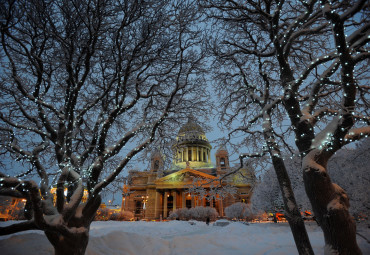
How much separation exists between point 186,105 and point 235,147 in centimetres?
240

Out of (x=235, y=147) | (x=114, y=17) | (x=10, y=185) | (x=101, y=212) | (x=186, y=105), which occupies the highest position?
(x=114, y=17)

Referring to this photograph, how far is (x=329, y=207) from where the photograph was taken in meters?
3.36

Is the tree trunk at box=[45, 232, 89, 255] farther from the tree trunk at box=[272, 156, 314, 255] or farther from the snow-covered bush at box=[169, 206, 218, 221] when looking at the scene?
the snow-covered bush at box=[169, 206, 218, 221]

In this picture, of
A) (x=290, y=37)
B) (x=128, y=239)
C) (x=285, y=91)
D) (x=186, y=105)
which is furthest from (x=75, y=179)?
(x=290, y=37)

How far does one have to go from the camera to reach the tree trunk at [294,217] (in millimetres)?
4094

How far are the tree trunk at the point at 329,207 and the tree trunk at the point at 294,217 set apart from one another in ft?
2.37

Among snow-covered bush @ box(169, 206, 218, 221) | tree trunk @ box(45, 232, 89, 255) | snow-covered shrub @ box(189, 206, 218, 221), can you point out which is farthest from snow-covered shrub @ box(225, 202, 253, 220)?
tree trunk @ box(45, 232, 89, 255)

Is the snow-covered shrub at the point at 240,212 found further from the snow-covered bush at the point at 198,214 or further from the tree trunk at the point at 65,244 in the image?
the tree trunk at the point at 65,244

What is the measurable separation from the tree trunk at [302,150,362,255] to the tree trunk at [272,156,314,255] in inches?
28.5

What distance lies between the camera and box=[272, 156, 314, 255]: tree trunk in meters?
4.09

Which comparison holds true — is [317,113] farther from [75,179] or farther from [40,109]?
[40,109]

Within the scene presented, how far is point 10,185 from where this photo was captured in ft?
11.1

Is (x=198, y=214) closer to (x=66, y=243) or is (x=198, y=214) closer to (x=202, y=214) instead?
(x=202, y=214)

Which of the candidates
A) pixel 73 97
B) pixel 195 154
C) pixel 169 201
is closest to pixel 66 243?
pixel 73 97
